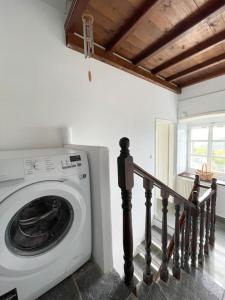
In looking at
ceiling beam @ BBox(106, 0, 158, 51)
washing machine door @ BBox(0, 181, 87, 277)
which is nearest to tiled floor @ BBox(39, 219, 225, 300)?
washing machine door @ BBox(0, 181, 87, 277)

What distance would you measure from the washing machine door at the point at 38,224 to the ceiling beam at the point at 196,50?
2.30 m

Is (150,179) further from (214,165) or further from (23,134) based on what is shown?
(214,165)

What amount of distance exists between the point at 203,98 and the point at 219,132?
91cm

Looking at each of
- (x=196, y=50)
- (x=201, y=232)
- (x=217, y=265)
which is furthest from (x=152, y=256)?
(x=196, y=50)

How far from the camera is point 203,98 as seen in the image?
301 centimetres

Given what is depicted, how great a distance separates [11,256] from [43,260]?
20 cm

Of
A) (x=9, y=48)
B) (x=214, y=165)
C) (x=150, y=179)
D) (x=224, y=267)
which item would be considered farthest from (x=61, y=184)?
(x=214, y=165)

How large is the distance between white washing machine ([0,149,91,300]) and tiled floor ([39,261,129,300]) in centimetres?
5

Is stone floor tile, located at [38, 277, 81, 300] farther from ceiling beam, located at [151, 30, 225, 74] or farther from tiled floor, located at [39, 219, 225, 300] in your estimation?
ceiling beam, located at [151, 30, 225, 74]

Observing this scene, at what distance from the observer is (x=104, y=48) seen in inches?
78.4

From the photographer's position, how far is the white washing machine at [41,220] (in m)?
0.82

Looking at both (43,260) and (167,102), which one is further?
(167,102)

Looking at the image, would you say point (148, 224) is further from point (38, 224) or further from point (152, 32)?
point (152, 32)

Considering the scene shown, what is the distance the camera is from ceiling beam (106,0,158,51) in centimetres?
135
